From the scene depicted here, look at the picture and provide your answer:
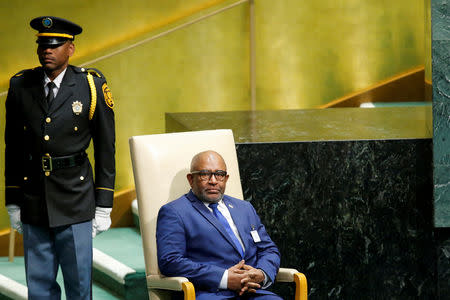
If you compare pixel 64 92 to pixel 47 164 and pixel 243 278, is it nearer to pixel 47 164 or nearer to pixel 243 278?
pixel 47 164

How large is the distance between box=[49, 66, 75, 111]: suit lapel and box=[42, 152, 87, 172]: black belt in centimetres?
19

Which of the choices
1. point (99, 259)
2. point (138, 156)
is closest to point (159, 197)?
point (138, 156)

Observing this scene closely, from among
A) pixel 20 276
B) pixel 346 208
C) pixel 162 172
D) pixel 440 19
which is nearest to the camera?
pixel 162 172

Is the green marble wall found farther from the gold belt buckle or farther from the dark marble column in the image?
the gold belt buckle

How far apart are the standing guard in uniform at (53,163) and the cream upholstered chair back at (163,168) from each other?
0.27 metres

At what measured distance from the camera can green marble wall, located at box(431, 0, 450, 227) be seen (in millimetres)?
3930

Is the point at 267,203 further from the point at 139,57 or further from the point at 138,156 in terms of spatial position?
the point at 139,57

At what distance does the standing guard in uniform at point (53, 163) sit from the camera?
3.28 meters

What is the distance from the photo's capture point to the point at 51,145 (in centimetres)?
329

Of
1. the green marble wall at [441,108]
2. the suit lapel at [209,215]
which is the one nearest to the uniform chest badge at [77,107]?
the suit lapel at [209,215]

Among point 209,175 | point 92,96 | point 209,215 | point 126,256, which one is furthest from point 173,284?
point 126,256

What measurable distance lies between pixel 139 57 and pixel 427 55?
8.24 feet

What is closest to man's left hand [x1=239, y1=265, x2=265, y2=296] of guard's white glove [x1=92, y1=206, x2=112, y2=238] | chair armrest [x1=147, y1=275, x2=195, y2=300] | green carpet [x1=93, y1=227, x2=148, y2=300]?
chair armrest [x1=147, y1=275, x2=195, y2=300]

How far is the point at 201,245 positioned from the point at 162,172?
392 mm
